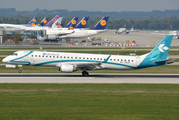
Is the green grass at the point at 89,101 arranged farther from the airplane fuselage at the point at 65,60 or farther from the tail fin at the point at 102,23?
the tail fin at the point at 102,23

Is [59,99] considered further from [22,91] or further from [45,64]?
[45,64]

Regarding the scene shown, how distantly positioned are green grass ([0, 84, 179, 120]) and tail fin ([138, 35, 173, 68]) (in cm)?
750

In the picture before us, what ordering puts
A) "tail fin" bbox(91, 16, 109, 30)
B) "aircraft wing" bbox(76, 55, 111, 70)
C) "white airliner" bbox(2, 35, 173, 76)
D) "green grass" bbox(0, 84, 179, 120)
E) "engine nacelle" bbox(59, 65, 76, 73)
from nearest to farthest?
"green grass" bbox(0, 84, 179, 120)
"engine nacelle" bbox(59, 65, 76, 73)
"aircraft wing" bbox(76, 55, 111, 70)
"white airliner" bbox(2, 35, 173, 76)
"tail fin" bbox(91, 16, 109, 30)

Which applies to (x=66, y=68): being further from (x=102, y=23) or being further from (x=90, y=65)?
(x=102, y=23)

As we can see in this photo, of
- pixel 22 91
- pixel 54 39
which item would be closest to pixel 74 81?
pixel 22 91

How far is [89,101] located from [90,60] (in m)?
17.0

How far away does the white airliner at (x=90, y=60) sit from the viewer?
139ft

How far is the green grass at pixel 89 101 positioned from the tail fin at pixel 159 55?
24.6ft

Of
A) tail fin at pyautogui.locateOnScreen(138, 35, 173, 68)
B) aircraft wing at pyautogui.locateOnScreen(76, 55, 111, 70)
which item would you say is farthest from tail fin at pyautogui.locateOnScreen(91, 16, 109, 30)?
aircraft wing at pyautogui.locateOnScreen(76, 55, 111, 70)

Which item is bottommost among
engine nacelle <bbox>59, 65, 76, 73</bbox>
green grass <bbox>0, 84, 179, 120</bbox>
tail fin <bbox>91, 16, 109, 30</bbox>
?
green grass <bbox>0, 84, 179, 120</bbox>

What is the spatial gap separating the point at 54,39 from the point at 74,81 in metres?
87.7

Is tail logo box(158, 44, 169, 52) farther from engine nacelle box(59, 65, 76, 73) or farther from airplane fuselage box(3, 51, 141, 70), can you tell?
engine nacelle box(59, 65, 76, 73)

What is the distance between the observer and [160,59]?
43.0 meters

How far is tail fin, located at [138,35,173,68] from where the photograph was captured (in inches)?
1678
